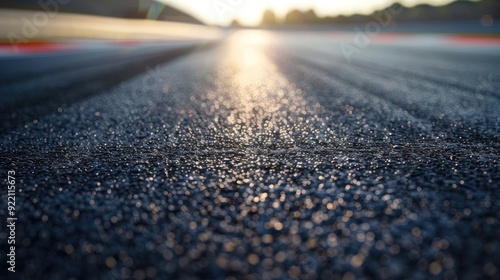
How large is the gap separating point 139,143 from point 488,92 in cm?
458

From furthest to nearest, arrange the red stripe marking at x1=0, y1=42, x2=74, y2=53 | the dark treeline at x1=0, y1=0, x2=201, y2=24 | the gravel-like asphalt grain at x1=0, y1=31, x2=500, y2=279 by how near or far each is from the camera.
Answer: the dark treeline at x1=0, y1=0, x2=201, y2=24
the red stripe marking at x1=0, y1=42, x2=74, y2=53
the gravel-like asphalt grain at x1=0, y1=31, x2=500, y2=279

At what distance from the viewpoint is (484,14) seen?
134 feet

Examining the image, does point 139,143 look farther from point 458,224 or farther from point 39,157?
point 458,224

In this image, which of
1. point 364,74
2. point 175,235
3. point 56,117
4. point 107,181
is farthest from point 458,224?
point 364,74

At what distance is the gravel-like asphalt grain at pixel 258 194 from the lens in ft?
4.02

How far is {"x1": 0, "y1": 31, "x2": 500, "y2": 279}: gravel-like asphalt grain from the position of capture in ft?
4.02

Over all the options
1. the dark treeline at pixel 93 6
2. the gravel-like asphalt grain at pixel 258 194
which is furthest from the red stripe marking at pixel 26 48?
the gravel-like asphalt grain at pixel 258 194

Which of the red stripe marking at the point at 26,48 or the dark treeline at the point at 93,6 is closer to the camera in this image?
the red stripe marking at the point at 26,48

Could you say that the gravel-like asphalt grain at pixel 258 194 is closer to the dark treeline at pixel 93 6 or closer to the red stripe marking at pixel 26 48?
the red stripe marking at pixel 26 48

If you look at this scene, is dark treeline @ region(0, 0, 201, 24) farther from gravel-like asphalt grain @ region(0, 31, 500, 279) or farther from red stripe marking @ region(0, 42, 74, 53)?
gravel-like asphalt grain @ region(0, 31, 500, 279)

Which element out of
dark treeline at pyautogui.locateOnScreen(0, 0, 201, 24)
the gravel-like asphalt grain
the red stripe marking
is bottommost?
the gravel-like asphalt grain

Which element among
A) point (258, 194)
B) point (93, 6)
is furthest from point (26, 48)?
point (258, 194)

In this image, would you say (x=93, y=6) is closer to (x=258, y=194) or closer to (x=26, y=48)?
(x=26, y=48)

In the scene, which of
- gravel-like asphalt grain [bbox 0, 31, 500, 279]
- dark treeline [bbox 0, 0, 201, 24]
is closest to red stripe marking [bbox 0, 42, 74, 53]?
dark treeline [bbox 0, 0, 201, 24]
